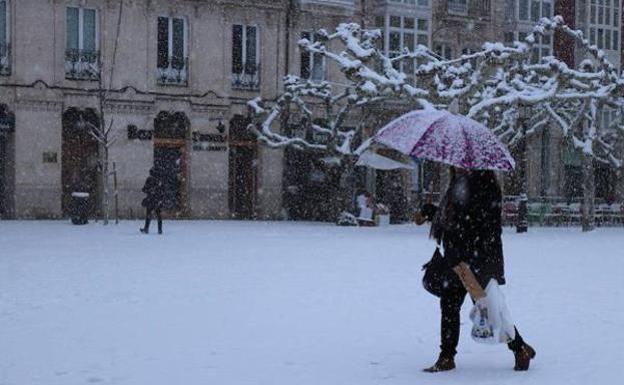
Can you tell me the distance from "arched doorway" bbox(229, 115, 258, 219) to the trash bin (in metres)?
8.74

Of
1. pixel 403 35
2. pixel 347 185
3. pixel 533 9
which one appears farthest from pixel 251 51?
pixel 533 9

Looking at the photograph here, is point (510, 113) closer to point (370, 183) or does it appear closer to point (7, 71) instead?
point (370, 183)

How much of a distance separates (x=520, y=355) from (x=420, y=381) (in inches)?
31.2

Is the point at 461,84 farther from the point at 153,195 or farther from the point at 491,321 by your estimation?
the point at 491,321

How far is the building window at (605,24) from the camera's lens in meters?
47.0

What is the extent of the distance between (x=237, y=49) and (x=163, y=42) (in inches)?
111

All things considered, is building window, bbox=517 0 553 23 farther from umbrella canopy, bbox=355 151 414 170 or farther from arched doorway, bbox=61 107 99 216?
arched doorway, bbox=61 107 99 216

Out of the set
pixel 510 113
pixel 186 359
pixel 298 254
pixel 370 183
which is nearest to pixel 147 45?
pixel 370 183

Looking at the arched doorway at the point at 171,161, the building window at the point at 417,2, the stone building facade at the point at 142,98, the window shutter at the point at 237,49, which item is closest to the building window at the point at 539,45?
the building window at the point at 417,2

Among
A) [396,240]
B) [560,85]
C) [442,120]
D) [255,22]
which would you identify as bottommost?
[396,240]

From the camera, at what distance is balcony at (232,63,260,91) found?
38000 millimetres

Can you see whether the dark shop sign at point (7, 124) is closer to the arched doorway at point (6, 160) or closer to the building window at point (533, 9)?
the arched doorway at point (6, 160)

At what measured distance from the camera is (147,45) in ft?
118

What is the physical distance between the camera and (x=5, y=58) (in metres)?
33.6
